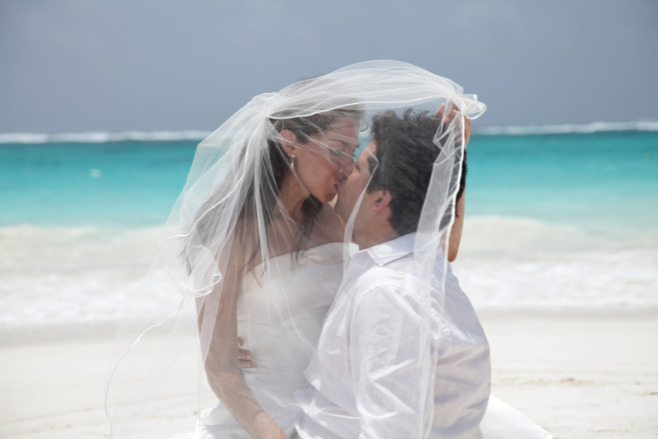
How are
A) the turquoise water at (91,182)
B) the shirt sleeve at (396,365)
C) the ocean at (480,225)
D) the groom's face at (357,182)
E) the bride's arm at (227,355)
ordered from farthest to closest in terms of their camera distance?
the turquoise water at (91,182), the ocean at (480,225), the bride's arm at (227,355), the groom's face at (357,182), the shirt sleeve at (396,365)

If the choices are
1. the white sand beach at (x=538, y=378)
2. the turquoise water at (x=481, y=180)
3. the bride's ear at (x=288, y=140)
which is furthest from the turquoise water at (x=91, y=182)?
the bride's ear at (x=288, y=140)

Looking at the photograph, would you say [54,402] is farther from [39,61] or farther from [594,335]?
[39,61]

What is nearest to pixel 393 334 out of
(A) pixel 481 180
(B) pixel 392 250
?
(B) pixel 392 250

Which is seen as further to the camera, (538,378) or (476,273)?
(476,273)

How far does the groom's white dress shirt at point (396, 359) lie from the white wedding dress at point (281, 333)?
24cm

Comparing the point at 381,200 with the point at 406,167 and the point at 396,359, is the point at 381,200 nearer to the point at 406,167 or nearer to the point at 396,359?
the point at 406,167

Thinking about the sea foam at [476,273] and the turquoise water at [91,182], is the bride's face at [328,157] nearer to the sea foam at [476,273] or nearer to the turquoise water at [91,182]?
the sea foam at [476,273]

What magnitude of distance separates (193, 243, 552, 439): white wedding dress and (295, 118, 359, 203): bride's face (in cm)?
32

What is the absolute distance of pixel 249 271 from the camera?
2.45 meters

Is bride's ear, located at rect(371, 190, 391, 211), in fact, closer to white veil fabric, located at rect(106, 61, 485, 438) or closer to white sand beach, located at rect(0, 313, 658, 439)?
white veil fabric, located at rect(106, 61, 485, 438)

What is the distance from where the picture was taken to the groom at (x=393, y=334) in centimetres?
177

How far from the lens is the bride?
2275 millimetres

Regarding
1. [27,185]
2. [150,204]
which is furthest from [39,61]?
[150,204]

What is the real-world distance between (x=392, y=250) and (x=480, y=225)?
32.6 feet
